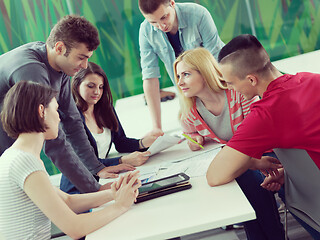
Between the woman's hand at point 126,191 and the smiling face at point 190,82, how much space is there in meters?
0.77

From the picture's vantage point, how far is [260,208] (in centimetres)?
190

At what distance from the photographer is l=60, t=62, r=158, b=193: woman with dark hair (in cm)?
250

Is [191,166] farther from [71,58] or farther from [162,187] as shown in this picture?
[71,58]

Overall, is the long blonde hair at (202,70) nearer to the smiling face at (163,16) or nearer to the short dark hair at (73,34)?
the smiling face at (163,16)

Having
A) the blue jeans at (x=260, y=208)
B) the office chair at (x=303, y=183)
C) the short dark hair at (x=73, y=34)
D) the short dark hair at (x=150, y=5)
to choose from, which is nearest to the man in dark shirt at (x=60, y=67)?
the short dark hair at (x=73, y=34)

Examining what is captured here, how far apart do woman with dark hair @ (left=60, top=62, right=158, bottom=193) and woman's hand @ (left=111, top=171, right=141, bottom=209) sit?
85 centimetres

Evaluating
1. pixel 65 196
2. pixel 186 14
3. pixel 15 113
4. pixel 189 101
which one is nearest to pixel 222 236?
pixel 189 101

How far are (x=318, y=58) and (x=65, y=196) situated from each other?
2472 millimetres

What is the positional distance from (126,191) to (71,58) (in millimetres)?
758

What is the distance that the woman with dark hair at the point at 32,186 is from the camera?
4.45 feet

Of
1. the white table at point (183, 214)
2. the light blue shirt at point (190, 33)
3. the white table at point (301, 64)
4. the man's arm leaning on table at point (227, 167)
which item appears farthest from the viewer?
the white table at point (301, 64)

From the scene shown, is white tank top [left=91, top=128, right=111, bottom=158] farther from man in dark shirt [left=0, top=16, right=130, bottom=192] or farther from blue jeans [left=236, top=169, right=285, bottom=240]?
blue jeans [left=236, top=169, right=285, bottom=240]

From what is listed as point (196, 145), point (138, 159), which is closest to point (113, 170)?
point (138, 159)

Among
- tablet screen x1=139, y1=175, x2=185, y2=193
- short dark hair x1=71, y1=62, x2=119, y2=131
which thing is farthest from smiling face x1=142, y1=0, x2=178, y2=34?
tablet screen x1=139, y1=175, x2=185, y2=193
